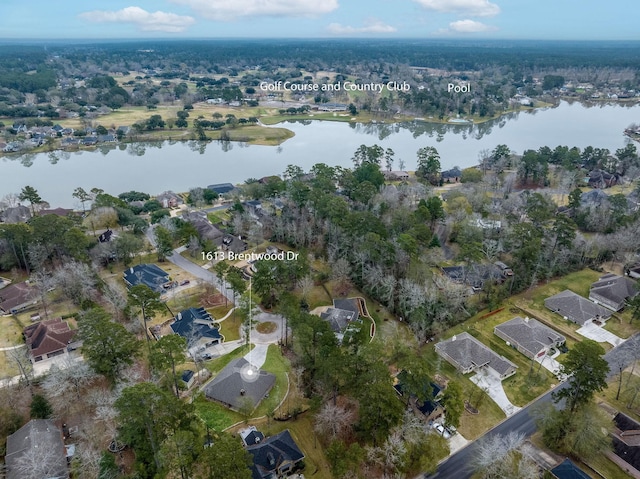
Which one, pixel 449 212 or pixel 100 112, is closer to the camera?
pixel 449 212

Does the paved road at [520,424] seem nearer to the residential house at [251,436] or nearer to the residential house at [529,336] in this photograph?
the residential house at [529,336]

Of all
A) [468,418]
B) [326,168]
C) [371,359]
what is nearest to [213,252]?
[326,168]

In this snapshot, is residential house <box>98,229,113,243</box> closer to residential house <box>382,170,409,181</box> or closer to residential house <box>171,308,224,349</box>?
residential house <box>171,308,224,349</box>

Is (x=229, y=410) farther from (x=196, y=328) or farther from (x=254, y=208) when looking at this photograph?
(x=254, y=208)

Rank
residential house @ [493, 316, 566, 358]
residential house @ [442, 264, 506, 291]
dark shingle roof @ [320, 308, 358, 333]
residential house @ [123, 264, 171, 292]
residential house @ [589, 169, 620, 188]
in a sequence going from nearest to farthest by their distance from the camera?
residential house @ [493, 316, 566, 358] → dark shingle roof @ [320, 308, 358, 333] → residential house @ [123, 264, 171, 292] → residential house @ [442, 264, 506, 291] → residential house @ [589, 169, 620, 188]

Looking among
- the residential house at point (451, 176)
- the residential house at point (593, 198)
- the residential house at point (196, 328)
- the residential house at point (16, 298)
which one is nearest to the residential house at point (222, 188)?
the residential house at point (16, 298)

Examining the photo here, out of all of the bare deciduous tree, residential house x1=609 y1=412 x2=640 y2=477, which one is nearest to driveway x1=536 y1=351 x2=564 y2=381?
residential house x1=609 y1=412 x2=640 y2=477

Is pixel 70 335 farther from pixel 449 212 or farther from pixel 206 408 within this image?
pixel 449 212
